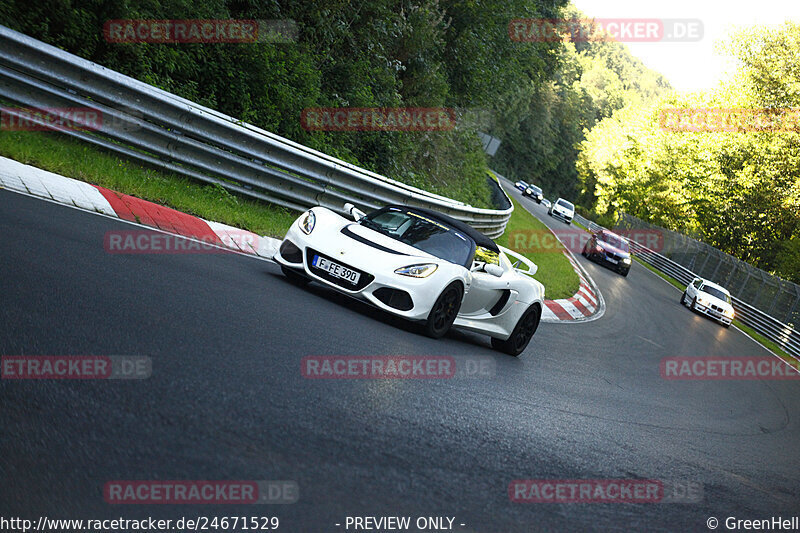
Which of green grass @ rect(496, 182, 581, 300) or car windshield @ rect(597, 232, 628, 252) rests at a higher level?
car windshield @ rect(597, 232, 628, 252)

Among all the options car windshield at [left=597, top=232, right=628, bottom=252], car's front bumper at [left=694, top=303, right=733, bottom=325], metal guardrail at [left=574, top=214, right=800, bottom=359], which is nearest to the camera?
car's front bumper at [left=694, top=303, right=733, bottom=325]

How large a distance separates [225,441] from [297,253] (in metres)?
4.47

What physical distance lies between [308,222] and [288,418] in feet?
14.0

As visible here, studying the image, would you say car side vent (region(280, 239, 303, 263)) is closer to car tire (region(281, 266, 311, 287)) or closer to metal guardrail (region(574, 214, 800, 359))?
car tire (region(281, 266, 311, 287))

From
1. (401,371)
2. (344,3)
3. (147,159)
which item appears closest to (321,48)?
(344,3)

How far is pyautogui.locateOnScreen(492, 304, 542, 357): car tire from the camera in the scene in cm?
932

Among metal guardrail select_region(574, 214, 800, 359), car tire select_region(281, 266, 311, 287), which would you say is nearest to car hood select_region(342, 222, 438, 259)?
car tire select_region(281, 266, 311, 287)

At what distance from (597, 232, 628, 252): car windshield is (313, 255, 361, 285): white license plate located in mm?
26457

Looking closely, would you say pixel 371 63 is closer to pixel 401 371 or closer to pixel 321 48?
pixel 321 48

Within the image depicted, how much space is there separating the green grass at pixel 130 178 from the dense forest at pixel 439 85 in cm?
241

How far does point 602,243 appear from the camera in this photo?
32.4 metres

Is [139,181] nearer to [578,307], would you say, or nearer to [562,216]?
[578,307]

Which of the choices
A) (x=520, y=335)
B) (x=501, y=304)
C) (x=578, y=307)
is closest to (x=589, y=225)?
(x=578, y=307)

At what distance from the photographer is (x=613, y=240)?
33.1 m
